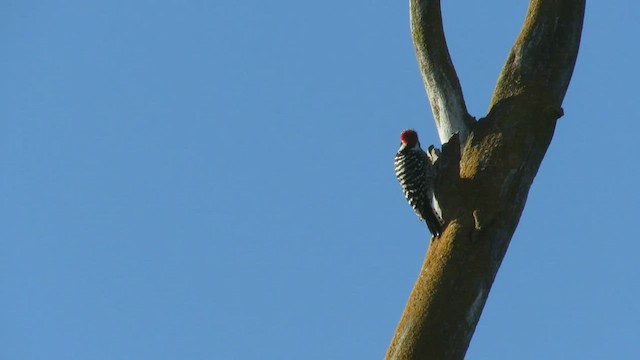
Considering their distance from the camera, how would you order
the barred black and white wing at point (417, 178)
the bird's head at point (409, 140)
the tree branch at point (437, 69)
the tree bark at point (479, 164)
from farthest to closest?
the bird's head at point (409, 140), the barred black and white wing at point (417, 178), the tree branch at point (437, 69), the tree bark at point (479, 164)

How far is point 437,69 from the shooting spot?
264 inches

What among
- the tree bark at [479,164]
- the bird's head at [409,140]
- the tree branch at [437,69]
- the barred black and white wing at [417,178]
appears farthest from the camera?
the bird's head at [409,140]

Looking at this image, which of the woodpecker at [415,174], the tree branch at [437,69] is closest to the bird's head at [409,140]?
the woodpecker at [415,174]

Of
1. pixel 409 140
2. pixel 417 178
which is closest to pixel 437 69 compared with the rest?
pixel 417 178

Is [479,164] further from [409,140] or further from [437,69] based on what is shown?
[409,140]

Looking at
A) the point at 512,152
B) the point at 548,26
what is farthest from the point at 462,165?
the point at 548,26

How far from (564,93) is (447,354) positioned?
203 cm

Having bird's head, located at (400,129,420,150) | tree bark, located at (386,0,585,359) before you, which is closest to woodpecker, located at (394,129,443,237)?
bird's head, located at (400,129,420,150)

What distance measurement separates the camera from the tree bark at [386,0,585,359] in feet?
17.5

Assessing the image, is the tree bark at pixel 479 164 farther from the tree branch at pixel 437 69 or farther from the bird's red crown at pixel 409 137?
the bird's red crown at pixel 409 137

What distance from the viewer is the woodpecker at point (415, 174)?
777 cm

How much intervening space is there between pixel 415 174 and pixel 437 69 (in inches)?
80.5

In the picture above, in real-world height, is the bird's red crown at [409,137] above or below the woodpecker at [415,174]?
above

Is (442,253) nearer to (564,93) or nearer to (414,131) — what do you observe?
(564,93)
